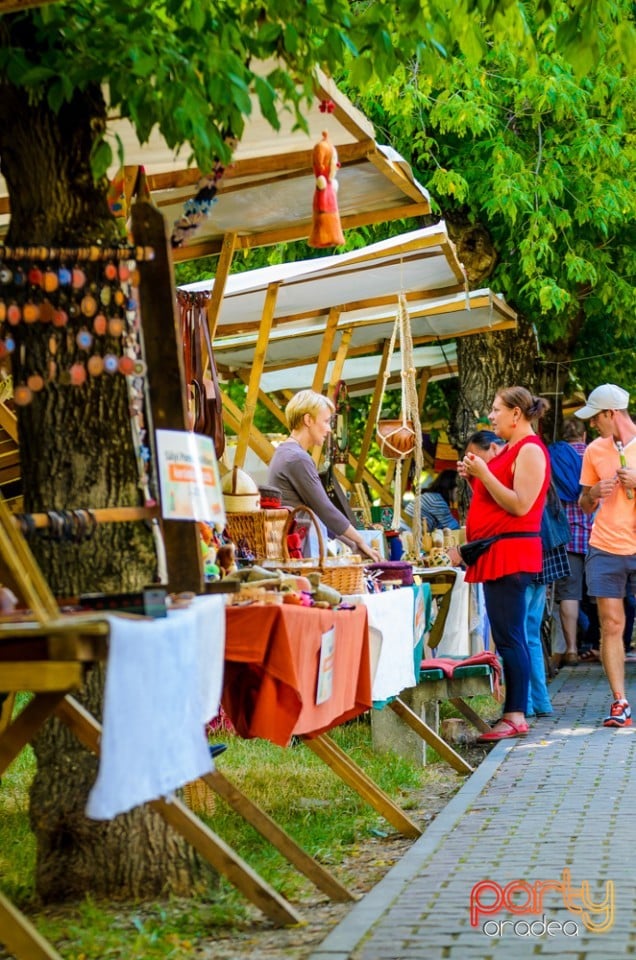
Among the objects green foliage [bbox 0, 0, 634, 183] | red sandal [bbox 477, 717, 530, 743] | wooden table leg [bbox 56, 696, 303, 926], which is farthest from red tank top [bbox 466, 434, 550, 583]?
wooden table leg [bbox 56, 696, 303, 926]

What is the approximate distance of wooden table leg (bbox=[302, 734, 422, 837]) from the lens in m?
6.13

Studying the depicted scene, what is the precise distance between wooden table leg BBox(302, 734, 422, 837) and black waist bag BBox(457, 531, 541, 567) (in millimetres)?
2552

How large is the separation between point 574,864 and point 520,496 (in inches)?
141

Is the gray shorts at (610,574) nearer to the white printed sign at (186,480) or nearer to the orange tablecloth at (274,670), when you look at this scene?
the orange tablecloth at (274,670)

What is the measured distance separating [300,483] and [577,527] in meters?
5.86

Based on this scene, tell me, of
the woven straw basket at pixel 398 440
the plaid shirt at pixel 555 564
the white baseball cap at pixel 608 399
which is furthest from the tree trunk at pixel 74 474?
the plaid shirt at pixel 555 564

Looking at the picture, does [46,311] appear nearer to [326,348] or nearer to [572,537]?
[326,348]

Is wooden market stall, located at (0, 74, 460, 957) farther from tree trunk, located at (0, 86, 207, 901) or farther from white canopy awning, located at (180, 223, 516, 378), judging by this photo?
white canopy awning, located at (180, 223, 516, 378)

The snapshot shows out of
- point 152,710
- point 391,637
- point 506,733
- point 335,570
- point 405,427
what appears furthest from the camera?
point 405,427

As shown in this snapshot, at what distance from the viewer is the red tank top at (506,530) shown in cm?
891

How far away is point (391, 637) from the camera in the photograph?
725cm

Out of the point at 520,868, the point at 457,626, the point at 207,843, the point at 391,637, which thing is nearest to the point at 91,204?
the point at 207,843

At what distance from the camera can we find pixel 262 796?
7414 mm

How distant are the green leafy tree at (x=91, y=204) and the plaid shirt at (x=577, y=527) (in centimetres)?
861
